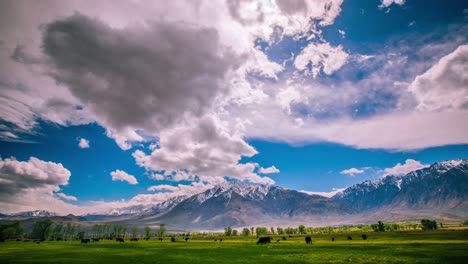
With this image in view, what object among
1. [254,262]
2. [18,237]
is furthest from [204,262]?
[18,237]

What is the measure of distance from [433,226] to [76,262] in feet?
760

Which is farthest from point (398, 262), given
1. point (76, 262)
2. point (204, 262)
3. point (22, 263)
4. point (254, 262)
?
point (22, 263)

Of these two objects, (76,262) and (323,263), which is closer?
(323,263)

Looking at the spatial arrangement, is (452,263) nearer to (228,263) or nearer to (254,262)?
(254,262)

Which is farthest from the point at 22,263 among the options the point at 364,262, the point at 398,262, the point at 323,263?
the point at 398,262

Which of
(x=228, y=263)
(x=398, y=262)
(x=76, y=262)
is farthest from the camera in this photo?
(x=76, y=262)

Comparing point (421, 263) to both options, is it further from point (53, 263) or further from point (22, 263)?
point (22, 263)

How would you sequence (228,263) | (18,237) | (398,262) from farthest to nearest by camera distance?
(18,237) < (228,263) < (398,262)

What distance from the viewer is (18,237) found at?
184875 mm

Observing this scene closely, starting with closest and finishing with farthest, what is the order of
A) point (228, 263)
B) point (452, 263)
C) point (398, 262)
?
point (452, 263)
point (398, 262)
point (228, 263)

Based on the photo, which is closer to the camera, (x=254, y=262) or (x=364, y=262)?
(x=364, y=262)

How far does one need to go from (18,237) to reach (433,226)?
295783 mm

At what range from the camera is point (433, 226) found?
190375mm

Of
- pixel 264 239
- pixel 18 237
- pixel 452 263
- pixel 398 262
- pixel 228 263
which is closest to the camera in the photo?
pixel 452 263
